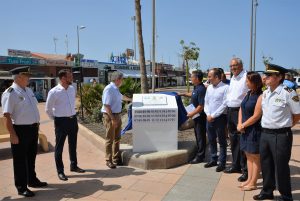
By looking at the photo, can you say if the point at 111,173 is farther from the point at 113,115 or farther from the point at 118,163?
the point at 113,115

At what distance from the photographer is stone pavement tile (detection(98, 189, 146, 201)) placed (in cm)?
439

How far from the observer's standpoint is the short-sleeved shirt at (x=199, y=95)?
5.83 meters

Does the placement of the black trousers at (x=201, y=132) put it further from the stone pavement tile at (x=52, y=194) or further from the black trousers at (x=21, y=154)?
the black trousers at (x=21, y=154)

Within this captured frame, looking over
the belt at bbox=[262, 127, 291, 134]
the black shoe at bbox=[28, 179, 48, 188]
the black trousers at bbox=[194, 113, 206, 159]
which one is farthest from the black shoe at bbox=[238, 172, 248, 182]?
the black shoe at bbox=[28, 179, 48, 188]

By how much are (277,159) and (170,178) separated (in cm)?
186

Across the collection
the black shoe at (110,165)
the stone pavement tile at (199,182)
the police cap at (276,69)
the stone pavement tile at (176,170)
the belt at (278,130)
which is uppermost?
the police cap at (276,69)

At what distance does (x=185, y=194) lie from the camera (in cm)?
452

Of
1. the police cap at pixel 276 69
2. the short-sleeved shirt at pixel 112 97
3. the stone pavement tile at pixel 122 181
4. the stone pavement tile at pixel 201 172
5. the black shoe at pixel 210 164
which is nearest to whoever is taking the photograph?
the police cap at pixel 276 69

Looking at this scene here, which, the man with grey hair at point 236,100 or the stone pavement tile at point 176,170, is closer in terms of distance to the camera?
the man with grey hair at point 236,100

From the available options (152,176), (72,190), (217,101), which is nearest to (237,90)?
(217,101)

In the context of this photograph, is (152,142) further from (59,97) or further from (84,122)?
(84,122)

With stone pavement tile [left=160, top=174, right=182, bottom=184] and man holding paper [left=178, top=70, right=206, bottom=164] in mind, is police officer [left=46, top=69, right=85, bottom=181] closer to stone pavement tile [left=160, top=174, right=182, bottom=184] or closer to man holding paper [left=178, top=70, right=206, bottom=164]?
stone pavement tile [left=160, top=174, right=182, bottom=184]

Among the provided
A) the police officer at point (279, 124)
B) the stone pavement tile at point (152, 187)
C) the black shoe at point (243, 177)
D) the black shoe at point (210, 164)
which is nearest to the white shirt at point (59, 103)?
the stone pavement tile at point (152, 187)

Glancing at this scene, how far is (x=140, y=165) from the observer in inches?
227
